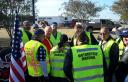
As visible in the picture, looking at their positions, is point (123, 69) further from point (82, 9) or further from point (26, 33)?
point (82, 9)

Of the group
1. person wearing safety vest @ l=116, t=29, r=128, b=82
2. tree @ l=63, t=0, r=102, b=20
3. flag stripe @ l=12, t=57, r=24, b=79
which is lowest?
tree @ l=63, t=0, r=102, b=20

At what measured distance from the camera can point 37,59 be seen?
26.8 feet

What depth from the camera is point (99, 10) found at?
76.2 meters

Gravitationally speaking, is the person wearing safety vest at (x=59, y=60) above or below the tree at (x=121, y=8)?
above

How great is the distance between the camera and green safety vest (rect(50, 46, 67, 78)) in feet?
27.0

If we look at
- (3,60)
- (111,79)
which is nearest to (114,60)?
(111,79)

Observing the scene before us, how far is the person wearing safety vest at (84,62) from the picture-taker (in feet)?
22.0

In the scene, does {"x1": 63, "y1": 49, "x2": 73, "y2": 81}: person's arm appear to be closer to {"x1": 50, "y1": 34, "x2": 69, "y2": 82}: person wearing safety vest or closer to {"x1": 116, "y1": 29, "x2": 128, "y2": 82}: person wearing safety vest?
{"x1": 116, "y1": 29, "x2": 128, "y2": 82}: person wearing safety vest

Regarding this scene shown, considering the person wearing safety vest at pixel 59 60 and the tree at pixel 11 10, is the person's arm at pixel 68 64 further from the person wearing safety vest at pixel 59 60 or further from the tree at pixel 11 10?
the tree at pixel 11 10

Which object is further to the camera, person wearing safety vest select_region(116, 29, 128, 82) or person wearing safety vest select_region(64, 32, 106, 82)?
person wearing safety vest select_region(116, 29, 128, 82)

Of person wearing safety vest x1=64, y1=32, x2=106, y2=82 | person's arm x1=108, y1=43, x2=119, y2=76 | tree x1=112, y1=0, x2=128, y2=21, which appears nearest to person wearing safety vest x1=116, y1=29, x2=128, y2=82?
person wearing safety vest x1=64, y1=32, x2=106, y2=82

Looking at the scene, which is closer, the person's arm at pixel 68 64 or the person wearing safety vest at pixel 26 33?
the person's arm at pixel 68 64

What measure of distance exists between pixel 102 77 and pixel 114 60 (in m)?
1.36

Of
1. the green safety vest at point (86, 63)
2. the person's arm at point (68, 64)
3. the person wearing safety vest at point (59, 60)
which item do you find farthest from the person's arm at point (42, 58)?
the green safety vest at point (86, 63)
